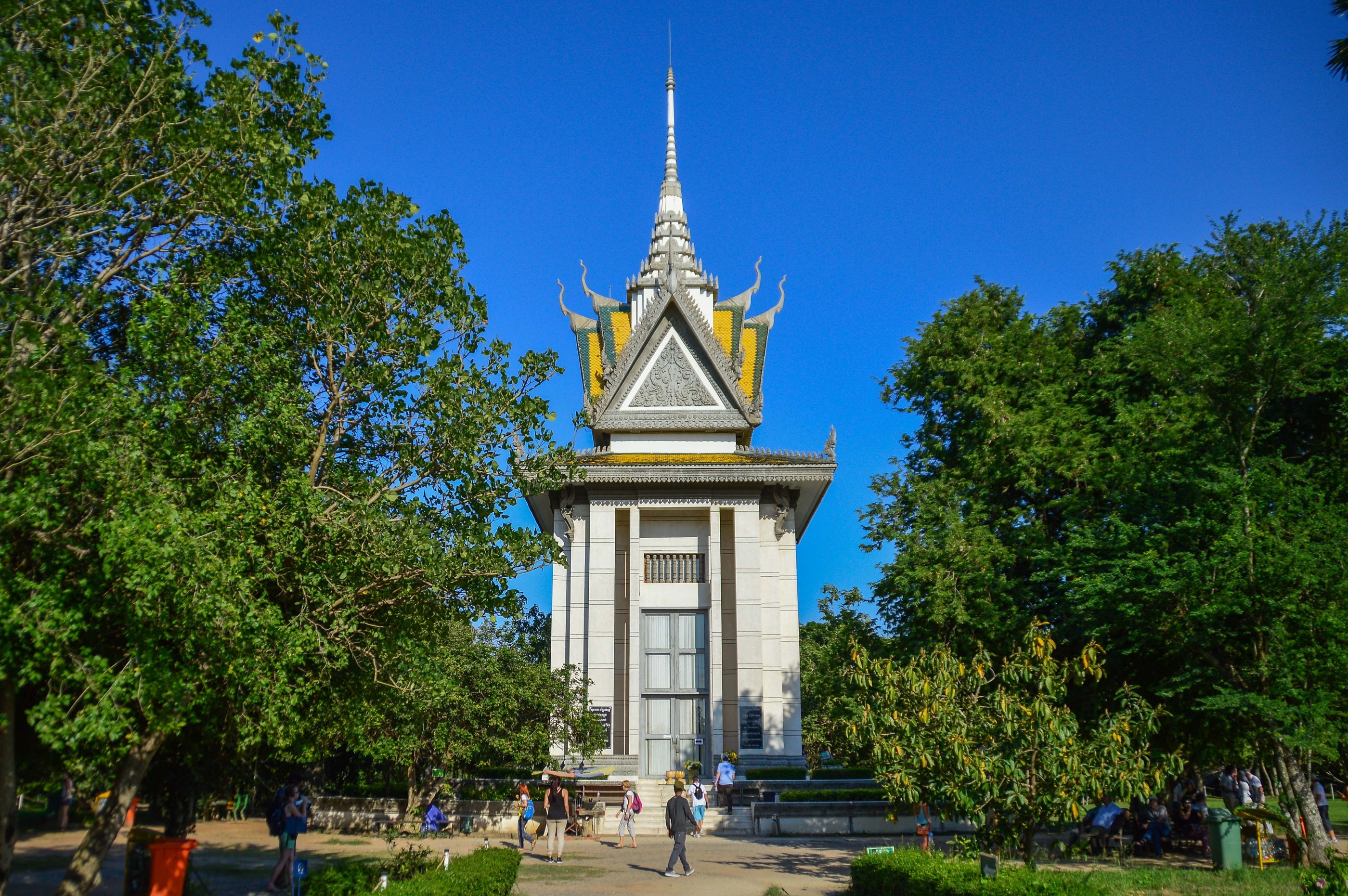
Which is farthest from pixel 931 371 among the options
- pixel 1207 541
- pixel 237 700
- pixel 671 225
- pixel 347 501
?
pixel 237 700

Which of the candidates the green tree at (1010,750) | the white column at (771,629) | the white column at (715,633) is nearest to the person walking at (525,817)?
the white column at (715,633)

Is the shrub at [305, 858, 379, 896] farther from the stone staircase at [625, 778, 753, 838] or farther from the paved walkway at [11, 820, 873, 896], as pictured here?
the stone staircase at [625, 778, 753, 838]

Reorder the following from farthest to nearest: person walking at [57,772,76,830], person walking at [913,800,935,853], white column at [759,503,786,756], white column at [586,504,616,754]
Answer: white column at [586,504,616,754] → white column at [759,503,786,756] → person walking at [57,772,76,830] → person walking at [913,800,935,853]

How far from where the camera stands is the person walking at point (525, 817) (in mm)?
19950

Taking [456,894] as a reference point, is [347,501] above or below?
above

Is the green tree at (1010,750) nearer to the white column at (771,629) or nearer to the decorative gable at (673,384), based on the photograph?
the white column at (771,629)

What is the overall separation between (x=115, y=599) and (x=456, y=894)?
4270mm

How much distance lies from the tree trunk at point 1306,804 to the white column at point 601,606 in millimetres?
17317

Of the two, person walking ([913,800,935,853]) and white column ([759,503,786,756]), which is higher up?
white column ([759,503,786,756])

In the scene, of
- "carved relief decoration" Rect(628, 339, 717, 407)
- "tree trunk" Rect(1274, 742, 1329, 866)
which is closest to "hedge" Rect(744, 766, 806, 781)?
"carved relief decoration" Rect(628, 339, 717, 407)

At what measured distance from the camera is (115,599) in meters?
8.61

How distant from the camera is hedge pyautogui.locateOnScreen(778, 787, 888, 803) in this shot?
Result: 23.0 metres

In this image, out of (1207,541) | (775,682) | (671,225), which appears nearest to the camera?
(1207,541)

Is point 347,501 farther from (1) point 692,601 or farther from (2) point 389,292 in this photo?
(1) point 692,601
